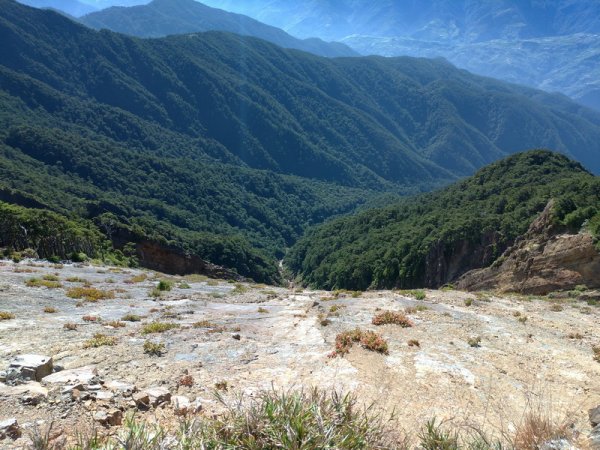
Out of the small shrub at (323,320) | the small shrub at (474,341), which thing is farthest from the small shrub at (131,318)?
the small shrub at (474,341)

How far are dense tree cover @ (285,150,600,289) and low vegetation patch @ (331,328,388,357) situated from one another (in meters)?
22.8

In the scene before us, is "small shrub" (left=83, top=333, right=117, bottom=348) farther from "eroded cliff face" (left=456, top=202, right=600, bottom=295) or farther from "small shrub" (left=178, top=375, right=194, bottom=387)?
"eroded cliff face" (left=456, top=202, right=600, bottom=295)

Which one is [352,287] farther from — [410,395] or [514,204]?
[410,395]

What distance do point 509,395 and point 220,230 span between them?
529ft

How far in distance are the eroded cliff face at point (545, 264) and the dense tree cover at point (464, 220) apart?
4.95 feet

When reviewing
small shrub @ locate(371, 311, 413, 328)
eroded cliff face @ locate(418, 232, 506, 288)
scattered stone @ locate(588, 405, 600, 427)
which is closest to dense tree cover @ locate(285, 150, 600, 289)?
eroded cliff face @ locate(418, 232, 506, 288)

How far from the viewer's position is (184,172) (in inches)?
7559

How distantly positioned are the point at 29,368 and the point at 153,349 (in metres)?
3.47

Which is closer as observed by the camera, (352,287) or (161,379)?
(161,379)

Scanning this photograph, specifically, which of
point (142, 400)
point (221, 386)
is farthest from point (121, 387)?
point (221, 386)

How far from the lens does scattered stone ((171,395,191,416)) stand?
836 cm

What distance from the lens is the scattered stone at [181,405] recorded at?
329 inches

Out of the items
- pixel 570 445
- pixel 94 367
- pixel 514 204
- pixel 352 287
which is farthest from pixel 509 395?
pixel 352 287

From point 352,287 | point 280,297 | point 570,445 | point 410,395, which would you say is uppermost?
point 570,445
